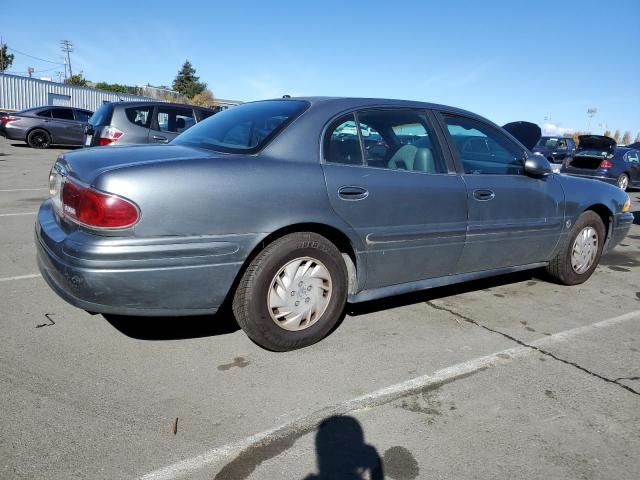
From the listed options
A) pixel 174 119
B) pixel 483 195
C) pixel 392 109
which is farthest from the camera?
pixel 174 119

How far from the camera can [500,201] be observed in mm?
3883

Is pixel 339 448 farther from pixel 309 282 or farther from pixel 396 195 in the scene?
pixel 396 195

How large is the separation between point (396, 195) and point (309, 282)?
2.68 ft

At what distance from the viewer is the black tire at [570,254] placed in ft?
14.9

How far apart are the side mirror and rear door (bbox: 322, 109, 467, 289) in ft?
2.52

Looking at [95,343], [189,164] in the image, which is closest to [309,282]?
[189,164]

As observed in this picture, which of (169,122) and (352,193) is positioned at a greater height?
(169,122)

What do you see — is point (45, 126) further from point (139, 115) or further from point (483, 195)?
point (483, 195)

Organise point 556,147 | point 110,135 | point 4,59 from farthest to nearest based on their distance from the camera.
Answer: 1. point 4,59
2. point 556,147
3. point 110,135

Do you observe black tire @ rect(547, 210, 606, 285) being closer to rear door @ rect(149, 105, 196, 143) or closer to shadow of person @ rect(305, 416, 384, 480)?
shadow of person @ rect(305, 416, 384, 480)

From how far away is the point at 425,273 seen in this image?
3590 millimetres

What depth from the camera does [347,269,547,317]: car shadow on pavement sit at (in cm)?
392

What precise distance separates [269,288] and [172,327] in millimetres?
886

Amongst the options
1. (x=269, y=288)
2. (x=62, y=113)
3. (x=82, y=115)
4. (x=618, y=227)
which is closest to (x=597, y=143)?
(x=618, y=227)
